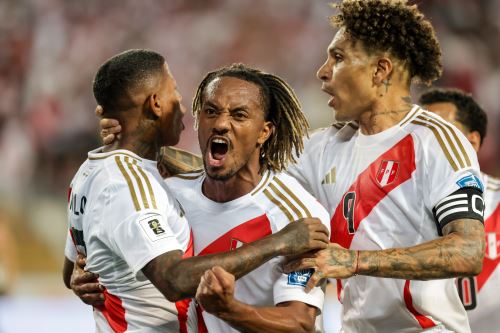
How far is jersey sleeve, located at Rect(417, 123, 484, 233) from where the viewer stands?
3.58 meters

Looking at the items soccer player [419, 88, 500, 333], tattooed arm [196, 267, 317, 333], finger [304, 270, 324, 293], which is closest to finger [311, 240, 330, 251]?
finger [304, 270, 324, 293]

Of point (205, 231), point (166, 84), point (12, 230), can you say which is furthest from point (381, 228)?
point (12, 230)

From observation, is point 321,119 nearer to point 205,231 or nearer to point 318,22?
point 318,22

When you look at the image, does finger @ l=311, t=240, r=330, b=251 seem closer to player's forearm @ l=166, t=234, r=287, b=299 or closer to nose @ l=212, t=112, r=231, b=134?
player's forearm @ l=166, t=234, r=287, b=299

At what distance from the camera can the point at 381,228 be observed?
3871 millimetres

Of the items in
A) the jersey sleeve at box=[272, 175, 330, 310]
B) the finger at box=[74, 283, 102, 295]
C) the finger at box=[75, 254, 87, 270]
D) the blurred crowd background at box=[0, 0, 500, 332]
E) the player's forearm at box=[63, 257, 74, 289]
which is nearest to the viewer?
the jersey sleeve at box=[272, 175, 330, 310]

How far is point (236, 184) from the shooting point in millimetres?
3521

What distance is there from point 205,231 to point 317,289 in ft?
1.86

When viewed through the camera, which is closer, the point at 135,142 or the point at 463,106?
the point at 135,142

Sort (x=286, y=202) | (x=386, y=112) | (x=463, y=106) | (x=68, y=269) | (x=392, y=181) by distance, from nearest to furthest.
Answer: (x=286, y=202) < (x=392, y=181) < (x=386, y=112) < (x=68, y=269) < (x=463, y=106)

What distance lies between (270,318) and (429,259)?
825 millimetres

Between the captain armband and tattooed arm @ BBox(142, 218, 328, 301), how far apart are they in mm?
694

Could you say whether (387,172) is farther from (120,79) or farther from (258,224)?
(120,79)

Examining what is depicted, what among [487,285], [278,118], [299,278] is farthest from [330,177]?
[487,285]
